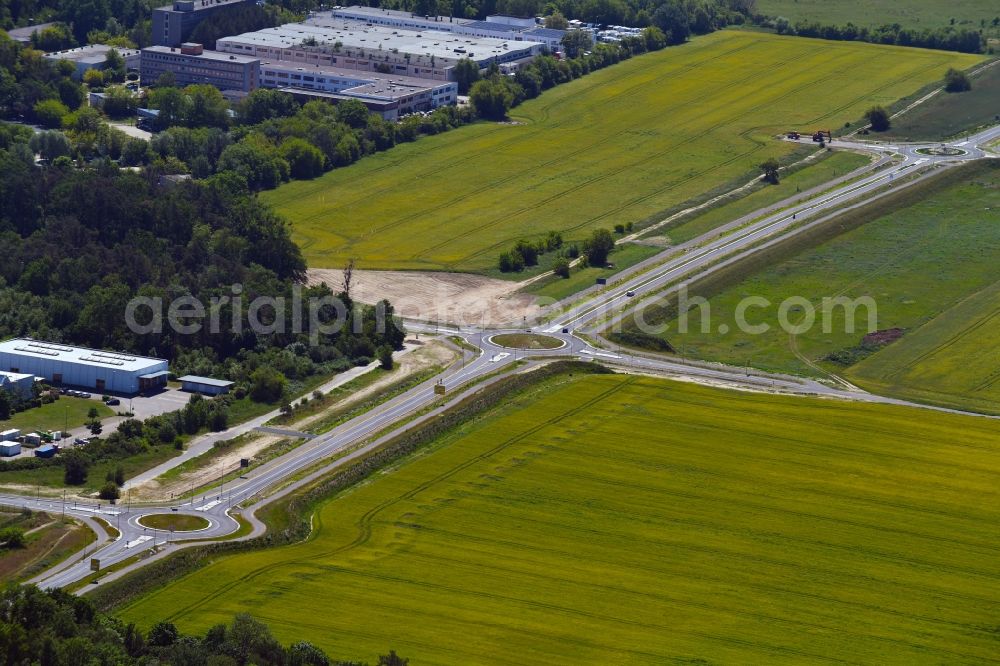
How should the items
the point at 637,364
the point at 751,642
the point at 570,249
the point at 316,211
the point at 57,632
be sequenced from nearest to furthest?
1. the point at 57,632
2. the point at 751,642
3. the point at 637,364
4. the point at 570,249
5. the point at 316,211

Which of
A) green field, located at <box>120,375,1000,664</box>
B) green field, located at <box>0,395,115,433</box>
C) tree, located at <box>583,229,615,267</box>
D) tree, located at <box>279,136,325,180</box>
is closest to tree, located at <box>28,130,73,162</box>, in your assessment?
tree, located at <box>279,136,325,180</box>

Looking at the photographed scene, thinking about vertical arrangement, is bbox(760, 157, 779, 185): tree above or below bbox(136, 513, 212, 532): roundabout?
above

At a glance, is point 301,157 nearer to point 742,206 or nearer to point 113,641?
point 742,206

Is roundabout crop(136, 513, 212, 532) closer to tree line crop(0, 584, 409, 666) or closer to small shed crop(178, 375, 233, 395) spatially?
tree line crop(0, 584, 409, 666)

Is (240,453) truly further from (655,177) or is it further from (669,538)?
(655,177)

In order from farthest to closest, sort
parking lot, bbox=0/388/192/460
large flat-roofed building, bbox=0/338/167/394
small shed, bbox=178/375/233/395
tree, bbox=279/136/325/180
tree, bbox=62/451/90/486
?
tree, bbox=279/136/325/180 → small shed, bbox=178/375/233/395 → large flat-roofed building, bbox=0/338/167/394 → parking lot, bbox=0/388/192/460 → tree, bbox=62/451/90/486

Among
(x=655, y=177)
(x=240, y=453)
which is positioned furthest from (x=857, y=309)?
(x=240, y=453)
